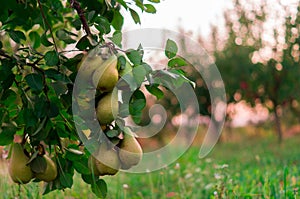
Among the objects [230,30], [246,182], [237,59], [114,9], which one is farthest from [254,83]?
[114,9]

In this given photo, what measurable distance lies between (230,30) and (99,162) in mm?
10805

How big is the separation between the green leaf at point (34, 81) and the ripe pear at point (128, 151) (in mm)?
384

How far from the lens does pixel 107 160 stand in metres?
1.62

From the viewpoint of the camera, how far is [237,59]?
465 inches

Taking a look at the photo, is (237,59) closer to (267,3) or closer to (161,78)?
(267,3)

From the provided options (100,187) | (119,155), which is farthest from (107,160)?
(100,187)

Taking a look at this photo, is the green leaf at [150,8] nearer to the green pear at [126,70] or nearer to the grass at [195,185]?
the green pear at [126,70]

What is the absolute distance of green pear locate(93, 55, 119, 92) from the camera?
1.50 meters

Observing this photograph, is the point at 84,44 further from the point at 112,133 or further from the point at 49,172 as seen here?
the point at 49,172

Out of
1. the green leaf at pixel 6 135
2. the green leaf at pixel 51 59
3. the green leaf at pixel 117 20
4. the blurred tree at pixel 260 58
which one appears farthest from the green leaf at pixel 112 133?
the blurred tree at pixel 260 58

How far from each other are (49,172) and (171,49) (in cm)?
69

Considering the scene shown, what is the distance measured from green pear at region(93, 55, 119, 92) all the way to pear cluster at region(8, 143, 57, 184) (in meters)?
0.50

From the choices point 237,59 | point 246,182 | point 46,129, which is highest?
point 237,59

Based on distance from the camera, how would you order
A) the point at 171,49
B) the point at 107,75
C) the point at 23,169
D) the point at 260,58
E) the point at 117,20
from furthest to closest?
the point at 260,58, the point at 117,20, the point at 23,169, the point at 171,49, the point at 107,75
